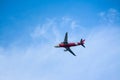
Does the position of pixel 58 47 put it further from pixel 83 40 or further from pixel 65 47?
pixel 83 40

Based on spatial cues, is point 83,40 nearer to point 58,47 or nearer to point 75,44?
point 75,44

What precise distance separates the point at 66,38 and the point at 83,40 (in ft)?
34.0

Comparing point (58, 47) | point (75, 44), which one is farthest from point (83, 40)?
point (58, 47)

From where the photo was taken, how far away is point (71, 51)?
136m

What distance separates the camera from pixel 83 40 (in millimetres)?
129750

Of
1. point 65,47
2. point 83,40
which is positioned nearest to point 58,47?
point 65,47

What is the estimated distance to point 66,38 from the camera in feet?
412

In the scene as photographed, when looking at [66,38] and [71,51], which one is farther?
Answer: [71,51]

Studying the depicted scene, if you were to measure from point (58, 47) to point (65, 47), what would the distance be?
12.7 ft

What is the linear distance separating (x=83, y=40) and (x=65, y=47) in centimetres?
1056

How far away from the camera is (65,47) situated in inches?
5138

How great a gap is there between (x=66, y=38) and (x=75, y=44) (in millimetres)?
6822

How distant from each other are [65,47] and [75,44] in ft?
19.2
